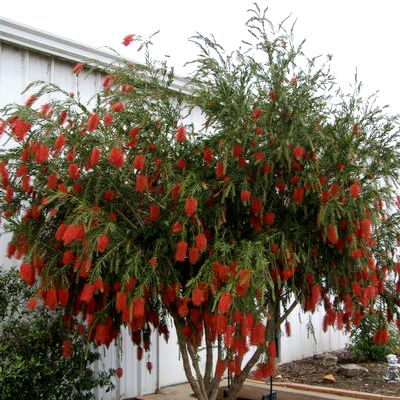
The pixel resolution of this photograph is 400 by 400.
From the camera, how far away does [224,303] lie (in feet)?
11.1

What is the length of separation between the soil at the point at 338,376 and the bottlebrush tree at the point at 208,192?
3.26m

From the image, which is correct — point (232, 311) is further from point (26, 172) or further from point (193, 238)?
point (26, 172)

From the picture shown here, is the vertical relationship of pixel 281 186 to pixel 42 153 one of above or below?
below

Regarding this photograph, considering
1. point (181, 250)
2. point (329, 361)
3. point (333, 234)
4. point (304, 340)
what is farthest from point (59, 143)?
point (304, 340)

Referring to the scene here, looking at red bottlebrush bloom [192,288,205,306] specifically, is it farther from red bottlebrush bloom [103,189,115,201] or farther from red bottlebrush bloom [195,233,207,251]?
red bottlebrush bloom [103,189,115,201]

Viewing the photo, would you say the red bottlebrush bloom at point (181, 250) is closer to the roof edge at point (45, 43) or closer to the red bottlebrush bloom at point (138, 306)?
the red bottlebrush bloom at point (138, 306)

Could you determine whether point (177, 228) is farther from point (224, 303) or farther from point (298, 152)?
point (298, 152)

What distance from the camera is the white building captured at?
5.82 m

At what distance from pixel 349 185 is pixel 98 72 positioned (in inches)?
137

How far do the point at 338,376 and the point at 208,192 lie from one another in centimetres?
518

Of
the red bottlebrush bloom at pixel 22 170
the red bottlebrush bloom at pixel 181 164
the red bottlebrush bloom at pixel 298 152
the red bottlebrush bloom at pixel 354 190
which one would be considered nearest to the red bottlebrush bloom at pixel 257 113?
the red bottlebrush bloom at pixel 298 152

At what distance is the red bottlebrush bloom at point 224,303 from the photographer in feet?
11.0

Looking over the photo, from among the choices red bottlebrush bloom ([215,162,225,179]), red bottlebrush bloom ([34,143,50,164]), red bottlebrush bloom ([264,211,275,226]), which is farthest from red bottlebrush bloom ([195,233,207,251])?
red bottlebrush bloom ([34,143,50,164])

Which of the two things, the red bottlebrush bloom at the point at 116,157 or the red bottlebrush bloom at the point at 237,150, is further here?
the red bottlebrush bloom at the point at 237,150
